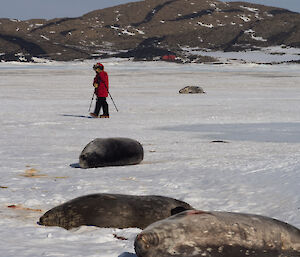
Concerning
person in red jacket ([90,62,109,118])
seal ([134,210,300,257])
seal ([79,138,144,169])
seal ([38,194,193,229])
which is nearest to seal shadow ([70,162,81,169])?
seal ([79,138,144,169])

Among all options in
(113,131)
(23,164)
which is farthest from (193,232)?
(113,131)

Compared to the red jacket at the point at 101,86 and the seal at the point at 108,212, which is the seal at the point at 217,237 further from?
the red jacket at the point at 101,86

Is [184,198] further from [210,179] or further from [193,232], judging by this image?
[193,232]

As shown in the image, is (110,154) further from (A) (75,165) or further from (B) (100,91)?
(B) (100,91)

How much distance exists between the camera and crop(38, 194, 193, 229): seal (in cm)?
524

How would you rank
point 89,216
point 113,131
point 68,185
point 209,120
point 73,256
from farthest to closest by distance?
point 209,120
point 113,131
point 68,185
point 89,216
point 73,256

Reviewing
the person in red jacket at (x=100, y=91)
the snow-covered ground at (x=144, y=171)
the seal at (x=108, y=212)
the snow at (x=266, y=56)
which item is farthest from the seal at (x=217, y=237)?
the snow at (x=266, y=56)

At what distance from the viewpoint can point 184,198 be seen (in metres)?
6.49

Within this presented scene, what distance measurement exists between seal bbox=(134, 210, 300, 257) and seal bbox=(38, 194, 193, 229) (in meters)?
1.21

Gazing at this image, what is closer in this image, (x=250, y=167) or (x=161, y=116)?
(x=250, y=167)

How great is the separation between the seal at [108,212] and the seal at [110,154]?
3123mm

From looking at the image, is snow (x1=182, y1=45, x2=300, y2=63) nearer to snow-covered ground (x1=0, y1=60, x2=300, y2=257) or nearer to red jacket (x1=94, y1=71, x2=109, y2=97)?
red jacket (x1=94, y1=71, x2=109, y2=97)

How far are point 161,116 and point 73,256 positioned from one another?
43.3 feet

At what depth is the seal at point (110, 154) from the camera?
28.2 ft
